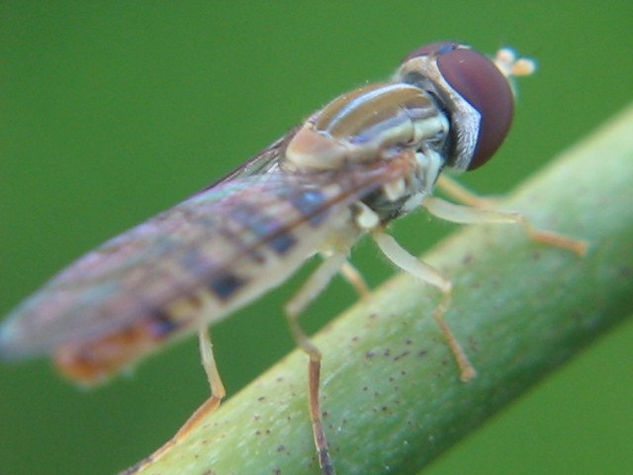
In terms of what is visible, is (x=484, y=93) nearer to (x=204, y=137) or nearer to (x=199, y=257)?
(x=199, y=257)

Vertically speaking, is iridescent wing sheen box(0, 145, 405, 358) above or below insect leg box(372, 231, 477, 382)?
above

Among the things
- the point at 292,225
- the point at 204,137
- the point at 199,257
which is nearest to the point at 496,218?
the point at 292,225

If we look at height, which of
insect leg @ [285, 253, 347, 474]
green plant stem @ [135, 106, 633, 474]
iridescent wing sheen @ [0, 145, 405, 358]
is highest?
iridescent wing sheen @ [0, 145, 405, 358]

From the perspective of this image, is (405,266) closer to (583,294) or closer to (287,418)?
(583,294)

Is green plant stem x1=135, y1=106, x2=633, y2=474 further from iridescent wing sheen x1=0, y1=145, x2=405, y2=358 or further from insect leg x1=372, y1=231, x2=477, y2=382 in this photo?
iridescent wing sheen x1=0, y1=145, x2=405, y2=358

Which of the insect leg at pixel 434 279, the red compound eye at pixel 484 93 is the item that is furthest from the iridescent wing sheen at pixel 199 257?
the red compound eye at pixel 484 93

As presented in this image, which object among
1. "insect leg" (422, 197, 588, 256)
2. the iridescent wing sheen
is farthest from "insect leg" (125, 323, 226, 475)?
"insect leg" (422, 197, 588, 256)

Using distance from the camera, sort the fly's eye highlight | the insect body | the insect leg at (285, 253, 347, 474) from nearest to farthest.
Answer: the insect leg at (285, 253, 347, 474) < the insect body < the fly's eye highlight
